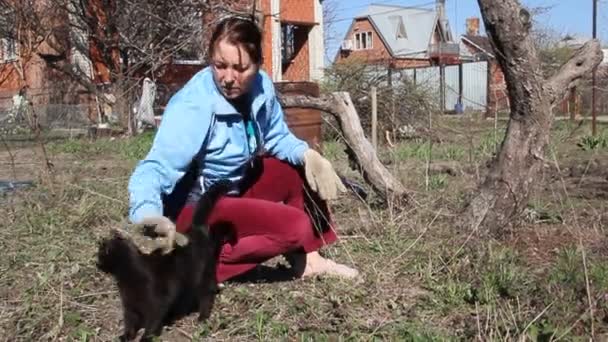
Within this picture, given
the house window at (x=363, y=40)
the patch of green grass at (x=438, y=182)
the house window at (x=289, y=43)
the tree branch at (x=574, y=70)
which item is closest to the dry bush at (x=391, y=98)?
the patch of green grass at (x=438, y=182)

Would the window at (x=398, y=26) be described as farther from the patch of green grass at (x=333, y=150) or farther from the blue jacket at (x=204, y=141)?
the blue jacket at (x=204, y=141)

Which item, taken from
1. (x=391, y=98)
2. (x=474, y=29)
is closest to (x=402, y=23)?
(x=474, y=29)

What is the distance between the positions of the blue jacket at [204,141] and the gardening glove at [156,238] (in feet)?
0.16

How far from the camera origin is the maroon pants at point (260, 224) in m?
3.18

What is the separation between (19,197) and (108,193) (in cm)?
64

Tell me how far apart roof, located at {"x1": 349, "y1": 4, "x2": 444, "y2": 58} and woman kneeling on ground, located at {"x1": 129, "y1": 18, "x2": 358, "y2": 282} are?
2057 inches

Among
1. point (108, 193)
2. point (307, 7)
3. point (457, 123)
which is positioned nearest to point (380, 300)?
point (108, 193)

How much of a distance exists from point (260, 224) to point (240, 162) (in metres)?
0.27

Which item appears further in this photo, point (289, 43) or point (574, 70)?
point (289, 43)

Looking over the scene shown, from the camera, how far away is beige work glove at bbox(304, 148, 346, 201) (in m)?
3.30

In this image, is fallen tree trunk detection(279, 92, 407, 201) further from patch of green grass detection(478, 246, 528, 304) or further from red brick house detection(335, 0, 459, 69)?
red brick house detection(335, 0, 459, 69)

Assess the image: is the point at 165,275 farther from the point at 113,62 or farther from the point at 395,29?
the point at 395,29

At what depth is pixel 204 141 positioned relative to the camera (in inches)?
118

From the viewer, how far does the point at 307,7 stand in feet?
78.2
